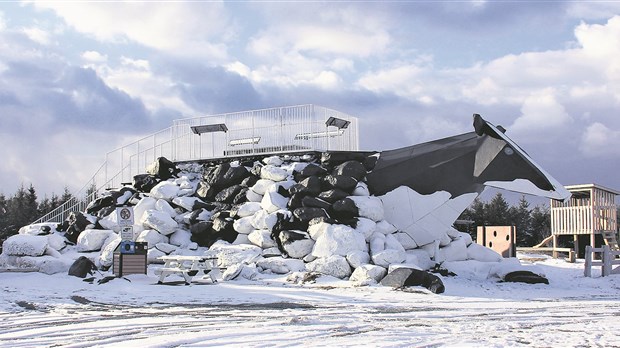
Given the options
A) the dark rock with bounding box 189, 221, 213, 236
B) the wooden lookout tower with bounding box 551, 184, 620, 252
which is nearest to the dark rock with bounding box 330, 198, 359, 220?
the dark rock with bounding box 189, 221, 213, 236

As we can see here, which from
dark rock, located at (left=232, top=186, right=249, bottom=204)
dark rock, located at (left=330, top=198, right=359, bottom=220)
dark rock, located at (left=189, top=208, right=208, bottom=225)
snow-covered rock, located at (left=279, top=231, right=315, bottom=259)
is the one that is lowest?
snow-covered rock, located at (left=279, top=231, right=315, bottom=259)

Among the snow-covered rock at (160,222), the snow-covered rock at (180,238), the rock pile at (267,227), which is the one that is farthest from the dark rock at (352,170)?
the snow-covered rock at (160,222)

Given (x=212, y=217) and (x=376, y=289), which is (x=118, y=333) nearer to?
(x=376, y=289)

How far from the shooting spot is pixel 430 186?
17.5 meters

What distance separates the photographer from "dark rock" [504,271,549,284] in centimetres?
1560

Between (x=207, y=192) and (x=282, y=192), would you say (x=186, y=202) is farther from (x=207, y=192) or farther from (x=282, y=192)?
(x=282, y=192)

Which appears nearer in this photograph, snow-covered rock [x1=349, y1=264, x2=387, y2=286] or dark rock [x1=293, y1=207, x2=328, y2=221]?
snow-covered rock [x1=349, y1=264, x2=387, y2=286]

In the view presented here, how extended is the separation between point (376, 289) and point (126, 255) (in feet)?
20.4

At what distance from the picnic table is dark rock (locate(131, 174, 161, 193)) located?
4.90 m

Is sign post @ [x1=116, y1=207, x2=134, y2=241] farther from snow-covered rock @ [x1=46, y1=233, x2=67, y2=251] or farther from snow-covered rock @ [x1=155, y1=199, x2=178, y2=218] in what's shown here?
snow-covered rock @ [x1=46, y1=233, x2=67, y2=251]

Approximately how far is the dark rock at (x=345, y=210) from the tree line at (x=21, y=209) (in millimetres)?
24068

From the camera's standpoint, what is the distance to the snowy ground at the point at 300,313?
25.4 ft

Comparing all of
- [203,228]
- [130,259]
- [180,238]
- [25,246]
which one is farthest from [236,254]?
[25,246]

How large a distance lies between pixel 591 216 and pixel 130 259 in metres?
19.7
